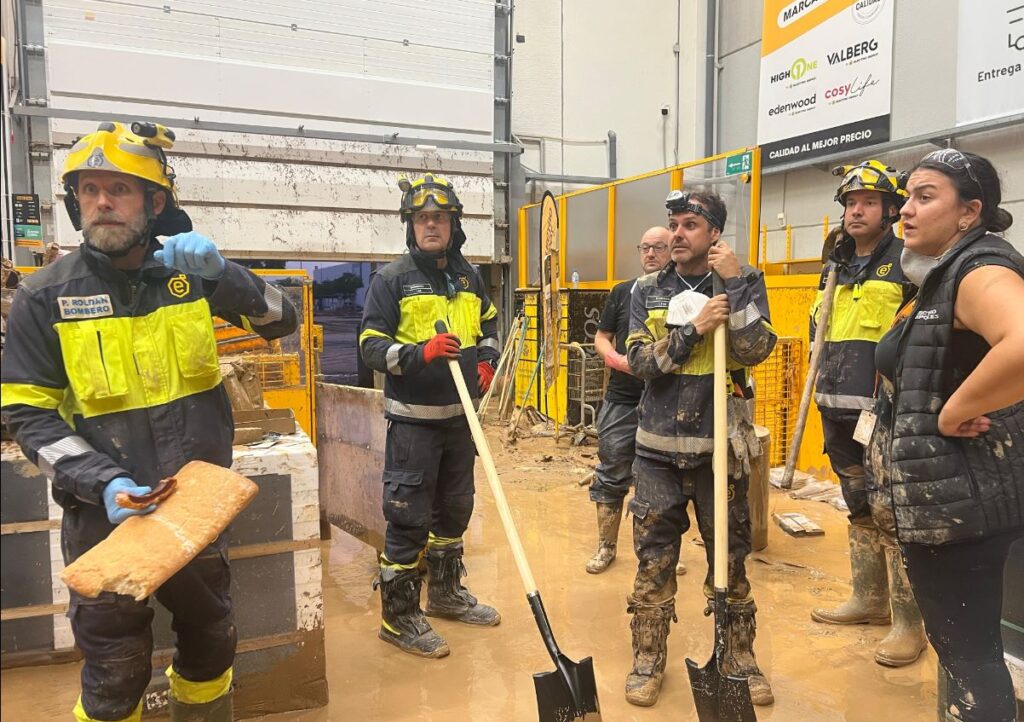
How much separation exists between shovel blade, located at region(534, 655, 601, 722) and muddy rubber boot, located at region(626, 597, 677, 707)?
0.53 metres

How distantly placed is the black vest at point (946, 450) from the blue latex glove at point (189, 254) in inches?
77.0

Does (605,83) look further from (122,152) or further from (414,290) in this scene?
(122,152)

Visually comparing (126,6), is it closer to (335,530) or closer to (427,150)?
(427,150)

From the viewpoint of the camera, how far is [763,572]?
434cm

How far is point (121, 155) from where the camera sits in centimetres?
188

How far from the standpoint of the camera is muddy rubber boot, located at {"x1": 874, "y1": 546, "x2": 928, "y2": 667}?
3.18 m

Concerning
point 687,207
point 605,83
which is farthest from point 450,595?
point 605,83

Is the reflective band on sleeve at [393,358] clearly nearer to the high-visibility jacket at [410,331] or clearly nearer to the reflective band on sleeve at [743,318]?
the high-visibility jacket at [410,331]

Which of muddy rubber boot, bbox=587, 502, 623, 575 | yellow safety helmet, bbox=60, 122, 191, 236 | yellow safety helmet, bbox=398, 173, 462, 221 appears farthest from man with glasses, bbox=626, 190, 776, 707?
yellow safety helmet, bbox=60, 122, 191, 236

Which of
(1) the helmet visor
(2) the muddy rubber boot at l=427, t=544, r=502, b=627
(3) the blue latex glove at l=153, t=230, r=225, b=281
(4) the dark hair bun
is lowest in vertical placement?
(2) the muddy rubber boot at l=427, t=544, r=502, b=627

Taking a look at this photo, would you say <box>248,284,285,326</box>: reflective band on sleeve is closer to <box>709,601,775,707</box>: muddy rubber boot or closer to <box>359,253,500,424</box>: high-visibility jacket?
→ <box>359,253,500,424</box>: high-visibility jacket

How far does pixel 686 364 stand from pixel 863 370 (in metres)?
1.19

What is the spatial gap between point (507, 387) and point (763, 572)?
5.36 meters

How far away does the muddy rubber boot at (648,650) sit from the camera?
9.44ft
